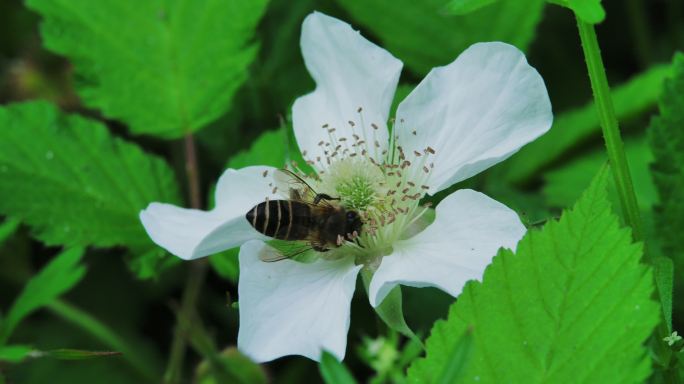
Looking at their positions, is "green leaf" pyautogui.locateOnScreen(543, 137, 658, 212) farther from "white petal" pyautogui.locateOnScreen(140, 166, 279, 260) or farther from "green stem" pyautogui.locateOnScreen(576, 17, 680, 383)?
"white petal" pyautogui.locateOnScreen(140, 166, 279, 260)

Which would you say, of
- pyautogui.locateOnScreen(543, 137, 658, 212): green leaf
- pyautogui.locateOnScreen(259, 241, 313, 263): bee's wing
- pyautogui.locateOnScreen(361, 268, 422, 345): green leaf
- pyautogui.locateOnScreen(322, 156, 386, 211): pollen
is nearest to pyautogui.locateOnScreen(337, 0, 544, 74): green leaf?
pyautogui.locateOnScreen(543, 137, 658, 212): green leaf

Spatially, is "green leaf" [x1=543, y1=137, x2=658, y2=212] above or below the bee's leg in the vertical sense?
below

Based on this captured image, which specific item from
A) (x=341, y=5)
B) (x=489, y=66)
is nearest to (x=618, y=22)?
(x=341, y=5)

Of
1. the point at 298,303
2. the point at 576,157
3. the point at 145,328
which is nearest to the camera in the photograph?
the point at 298,303

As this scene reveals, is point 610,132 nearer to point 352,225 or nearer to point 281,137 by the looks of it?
point 352,225

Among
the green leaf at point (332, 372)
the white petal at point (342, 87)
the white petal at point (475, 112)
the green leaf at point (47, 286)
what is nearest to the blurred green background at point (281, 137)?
the green leaf at point (47, 286)

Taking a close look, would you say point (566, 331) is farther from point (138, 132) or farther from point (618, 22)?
point (618, 22)
